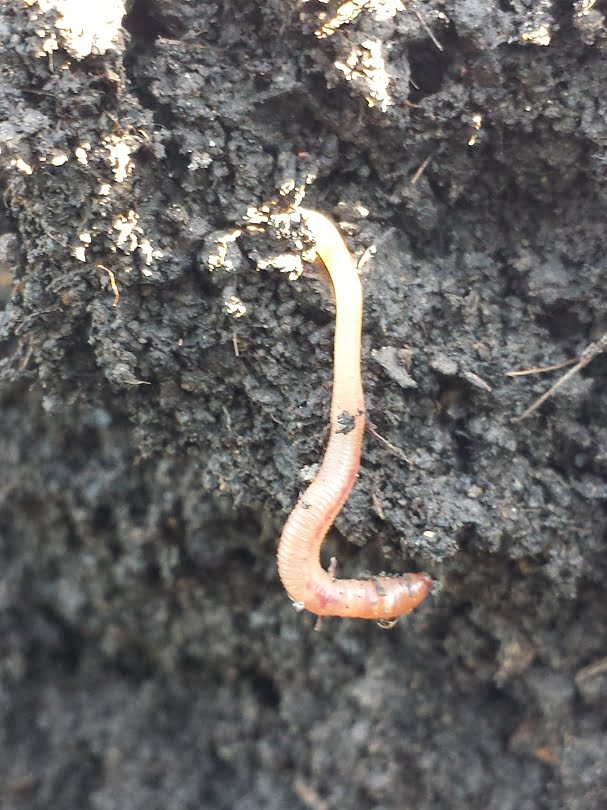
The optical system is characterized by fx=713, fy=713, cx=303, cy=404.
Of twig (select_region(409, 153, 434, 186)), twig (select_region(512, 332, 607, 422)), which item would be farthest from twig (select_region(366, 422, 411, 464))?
twig (select_region(409, 153, 434, 186))

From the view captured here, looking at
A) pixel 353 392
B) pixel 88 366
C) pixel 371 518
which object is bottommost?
pixel 371 518

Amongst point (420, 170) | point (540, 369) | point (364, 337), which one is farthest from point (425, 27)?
point (540, 369)

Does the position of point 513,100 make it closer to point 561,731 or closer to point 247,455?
point 247,455

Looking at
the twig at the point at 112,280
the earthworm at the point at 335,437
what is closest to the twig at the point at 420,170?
the earthworm at the point at 335,437

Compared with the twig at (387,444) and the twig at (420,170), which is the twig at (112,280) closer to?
the twig at (387,444)

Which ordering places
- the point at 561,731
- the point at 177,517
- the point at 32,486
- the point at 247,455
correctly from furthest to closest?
the point at 32,486
the point at 177,517
the point at 561,731
the point at 247,455

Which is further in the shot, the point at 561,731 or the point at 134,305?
the point at 561,731

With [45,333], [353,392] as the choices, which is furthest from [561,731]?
[45,333]

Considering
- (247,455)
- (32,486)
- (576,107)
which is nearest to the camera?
(576,107)

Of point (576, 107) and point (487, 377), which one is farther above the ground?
point (576, 107)
